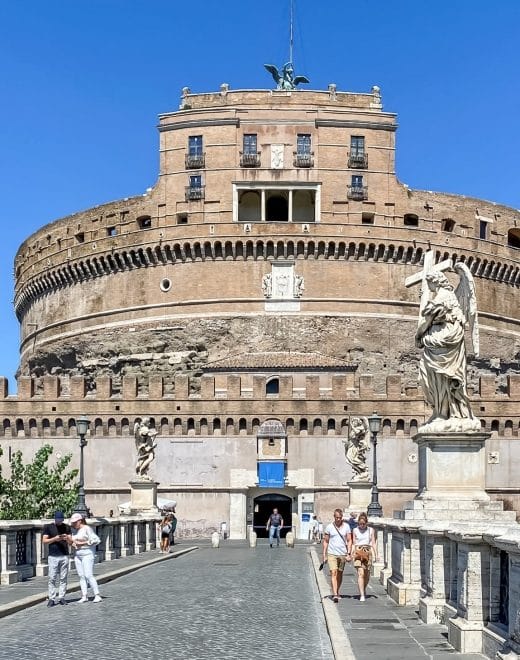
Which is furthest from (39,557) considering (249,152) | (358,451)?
(249,152)

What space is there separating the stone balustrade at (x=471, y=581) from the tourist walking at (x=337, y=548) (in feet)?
6.44

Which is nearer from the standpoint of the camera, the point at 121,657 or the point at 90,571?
the point at 121,657

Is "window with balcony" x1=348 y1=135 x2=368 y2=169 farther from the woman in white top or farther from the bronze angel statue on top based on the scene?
the woman in white top

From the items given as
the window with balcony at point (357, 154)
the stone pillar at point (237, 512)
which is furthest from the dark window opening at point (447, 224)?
the stone pillar at point (237, 512)

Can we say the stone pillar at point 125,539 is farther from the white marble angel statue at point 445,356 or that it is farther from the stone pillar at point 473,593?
the stone pillar at point 473,593

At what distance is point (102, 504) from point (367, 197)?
2018 cm

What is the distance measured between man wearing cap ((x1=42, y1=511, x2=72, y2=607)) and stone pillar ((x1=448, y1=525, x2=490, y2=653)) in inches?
229

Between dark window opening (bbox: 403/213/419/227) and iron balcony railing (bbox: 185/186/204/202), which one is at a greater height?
iron balcony railing (bbox: 185/186/204/202)

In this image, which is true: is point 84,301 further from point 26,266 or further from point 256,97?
point 256,97

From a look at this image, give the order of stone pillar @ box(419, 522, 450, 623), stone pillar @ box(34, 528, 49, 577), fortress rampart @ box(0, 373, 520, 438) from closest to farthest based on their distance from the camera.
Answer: stone pillar @ box(419, 522, 450, 623) → stone pillar @ box(34, 528, 49, 577) → fortress rampart @ box(0, 373, 520, 438)

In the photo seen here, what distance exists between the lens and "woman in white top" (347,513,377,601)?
1290cm

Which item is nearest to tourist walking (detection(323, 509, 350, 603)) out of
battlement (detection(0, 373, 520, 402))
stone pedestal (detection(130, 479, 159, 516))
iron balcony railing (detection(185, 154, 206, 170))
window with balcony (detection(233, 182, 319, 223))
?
stone pedestal (detection(130, 479, 159, 516))

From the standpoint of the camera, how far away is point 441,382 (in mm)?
12297

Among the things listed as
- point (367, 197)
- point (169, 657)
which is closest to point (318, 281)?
point (367, 197)
